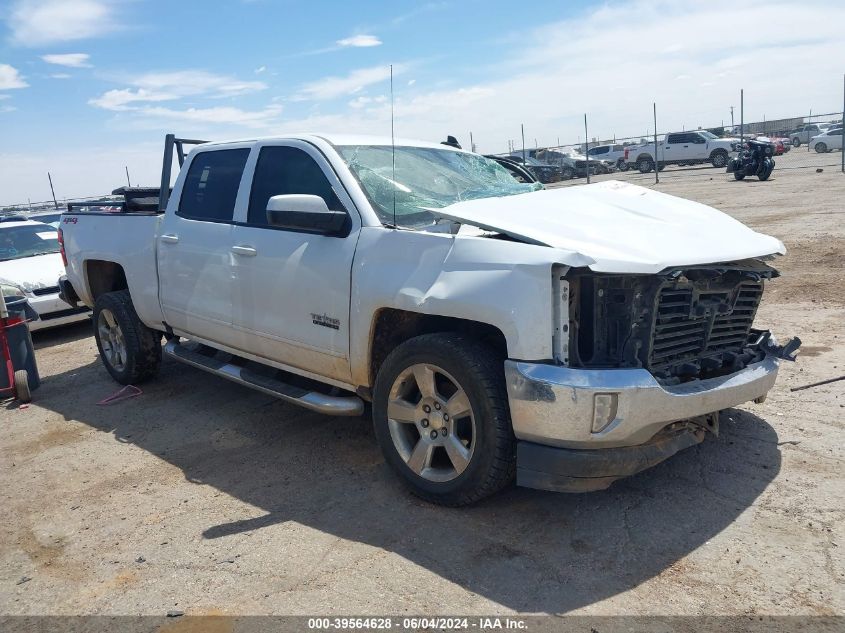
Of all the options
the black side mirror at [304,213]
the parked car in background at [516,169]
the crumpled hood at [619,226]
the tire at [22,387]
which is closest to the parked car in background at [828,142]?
the parked car in background at [516,169]

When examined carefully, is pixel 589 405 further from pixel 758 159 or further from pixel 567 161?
pixel 567 161

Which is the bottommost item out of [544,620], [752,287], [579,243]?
[544,620]

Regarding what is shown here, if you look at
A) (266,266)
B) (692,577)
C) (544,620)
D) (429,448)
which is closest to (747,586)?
(692,577)

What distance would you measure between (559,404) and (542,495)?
2.89ft

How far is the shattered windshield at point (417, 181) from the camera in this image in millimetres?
4062

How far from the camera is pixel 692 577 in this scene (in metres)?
2.93

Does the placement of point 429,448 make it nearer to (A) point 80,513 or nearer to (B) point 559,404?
(B) point 559,404

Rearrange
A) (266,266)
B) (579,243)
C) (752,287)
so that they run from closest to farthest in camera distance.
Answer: (579,243)
(752,287)
(266,266)

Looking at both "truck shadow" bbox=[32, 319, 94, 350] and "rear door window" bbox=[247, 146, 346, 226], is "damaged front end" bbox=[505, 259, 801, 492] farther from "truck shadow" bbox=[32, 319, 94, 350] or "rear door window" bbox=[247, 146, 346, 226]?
"truck shadow" bbox=[32, 319, 94, 350]

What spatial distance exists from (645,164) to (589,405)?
3582 centimetres

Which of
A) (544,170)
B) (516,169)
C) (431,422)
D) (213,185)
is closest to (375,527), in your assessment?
(431,422)

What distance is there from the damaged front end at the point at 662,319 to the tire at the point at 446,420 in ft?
1.47

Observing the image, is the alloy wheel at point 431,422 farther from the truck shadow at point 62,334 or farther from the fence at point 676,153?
the fence at point 676,153

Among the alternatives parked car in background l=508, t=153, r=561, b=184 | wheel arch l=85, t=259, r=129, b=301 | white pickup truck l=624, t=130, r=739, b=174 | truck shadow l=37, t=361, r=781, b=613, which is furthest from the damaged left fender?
white pickup truck l=624, t=130, r=739, b=174
